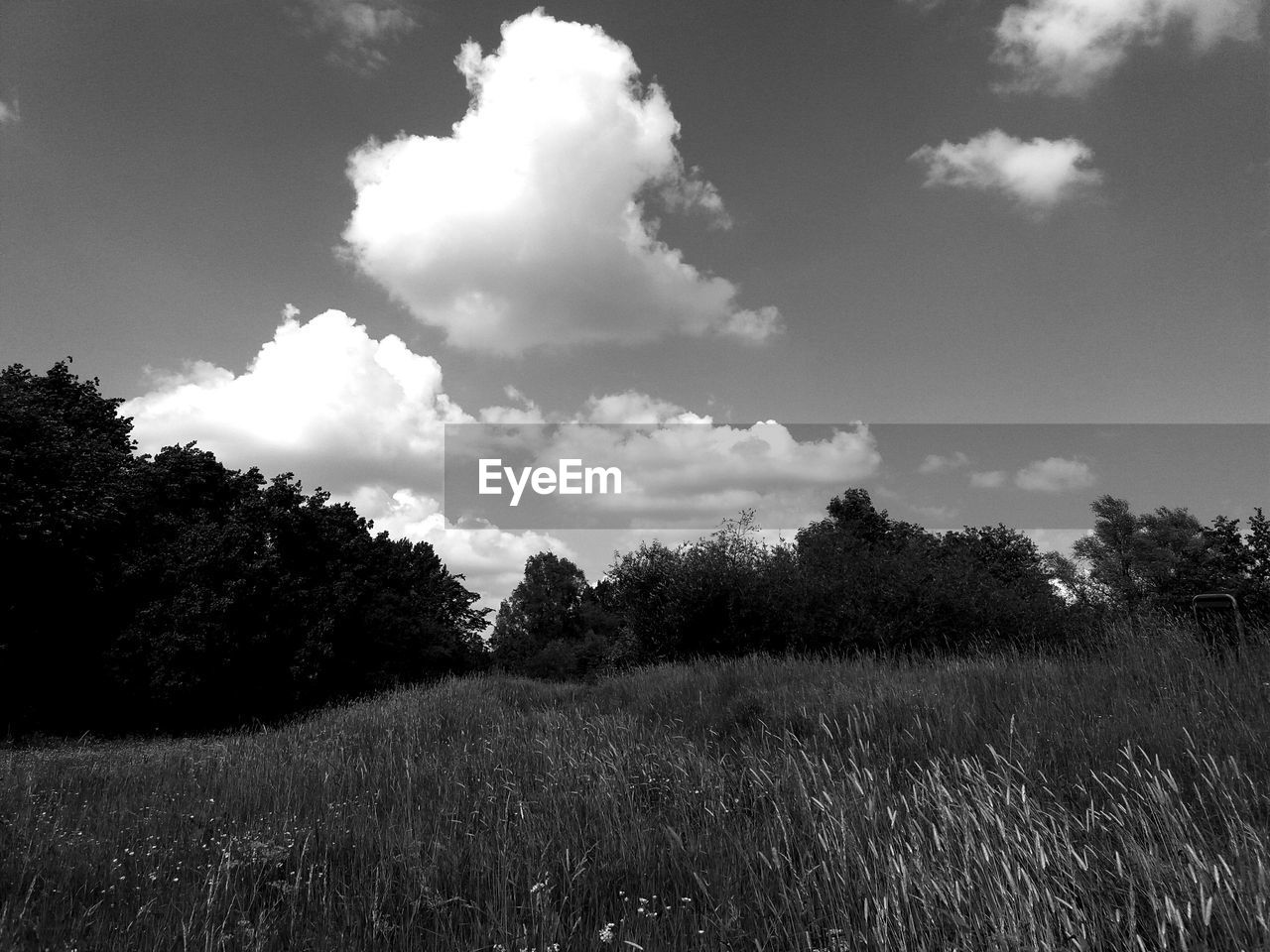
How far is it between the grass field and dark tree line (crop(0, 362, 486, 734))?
563 inches

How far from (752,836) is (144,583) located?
25.1 metres

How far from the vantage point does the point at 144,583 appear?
2331cm

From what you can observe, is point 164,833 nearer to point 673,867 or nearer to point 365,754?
point 673,867

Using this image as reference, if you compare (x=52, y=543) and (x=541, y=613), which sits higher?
(x=52, y=543)

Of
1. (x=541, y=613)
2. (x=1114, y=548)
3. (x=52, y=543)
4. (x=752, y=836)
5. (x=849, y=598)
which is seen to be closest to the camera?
(x=752, y=836)

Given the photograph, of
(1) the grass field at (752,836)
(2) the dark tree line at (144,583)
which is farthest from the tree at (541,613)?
(1) the grass field at (752,836)

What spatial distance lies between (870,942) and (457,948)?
175cm

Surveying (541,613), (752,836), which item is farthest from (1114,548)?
(752,836)

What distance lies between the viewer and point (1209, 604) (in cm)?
812

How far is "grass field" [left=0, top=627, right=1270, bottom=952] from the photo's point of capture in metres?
2.90

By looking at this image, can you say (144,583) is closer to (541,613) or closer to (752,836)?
(752,836)

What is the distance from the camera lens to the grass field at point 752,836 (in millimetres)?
2904

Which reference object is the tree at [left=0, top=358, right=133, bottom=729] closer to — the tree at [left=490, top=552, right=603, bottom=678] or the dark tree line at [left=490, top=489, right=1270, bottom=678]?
the dark tree line at [left=490, top=489, right=1270, bottom=678]

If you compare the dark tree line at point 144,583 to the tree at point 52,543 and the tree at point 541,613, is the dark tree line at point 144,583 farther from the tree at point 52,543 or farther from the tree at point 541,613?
the tree at point 541,613
